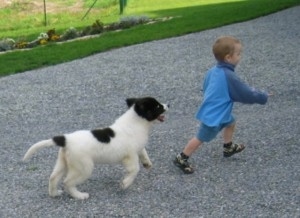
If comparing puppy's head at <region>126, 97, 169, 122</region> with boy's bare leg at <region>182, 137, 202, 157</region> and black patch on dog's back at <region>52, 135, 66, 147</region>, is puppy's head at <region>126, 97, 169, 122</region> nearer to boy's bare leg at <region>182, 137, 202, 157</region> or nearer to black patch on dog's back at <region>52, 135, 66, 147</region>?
boy's bare leg at <region>182, 137, 202, 157</region>

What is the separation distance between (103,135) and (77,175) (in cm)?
39

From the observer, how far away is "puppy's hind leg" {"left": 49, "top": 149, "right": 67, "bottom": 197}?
5.25m

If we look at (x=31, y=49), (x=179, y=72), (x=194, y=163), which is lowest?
(x=31, y=49)

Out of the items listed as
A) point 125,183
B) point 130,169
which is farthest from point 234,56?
point 125,183

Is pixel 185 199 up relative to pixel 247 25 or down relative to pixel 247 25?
up

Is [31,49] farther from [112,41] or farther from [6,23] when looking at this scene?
[6,23]

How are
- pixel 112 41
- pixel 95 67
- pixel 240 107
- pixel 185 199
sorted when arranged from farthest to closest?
pixel 112 41 → pixel 95 67 → pixel 240 107 → pixel 185 199

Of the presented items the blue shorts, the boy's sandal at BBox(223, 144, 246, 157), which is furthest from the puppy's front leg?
the boy's sandal at BBox(223, 144, 246, 157)

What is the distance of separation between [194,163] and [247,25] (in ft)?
32.0

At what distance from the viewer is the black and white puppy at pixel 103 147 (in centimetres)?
512

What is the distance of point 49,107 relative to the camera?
29.1 ft

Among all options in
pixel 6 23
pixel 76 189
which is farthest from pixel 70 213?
pixel 6 23

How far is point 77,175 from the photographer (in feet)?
17.0

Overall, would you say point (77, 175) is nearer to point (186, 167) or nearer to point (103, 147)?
point (103, 147)
